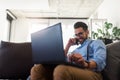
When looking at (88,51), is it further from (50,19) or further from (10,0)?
(50,19)

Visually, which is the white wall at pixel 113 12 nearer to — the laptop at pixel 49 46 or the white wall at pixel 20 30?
the laptop at pixel 49 46

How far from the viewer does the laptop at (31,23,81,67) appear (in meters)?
1.45

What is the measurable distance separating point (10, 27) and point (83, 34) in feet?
23.8

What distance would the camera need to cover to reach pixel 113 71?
175cm

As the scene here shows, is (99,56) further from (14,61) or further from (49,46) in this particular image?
(14,61)

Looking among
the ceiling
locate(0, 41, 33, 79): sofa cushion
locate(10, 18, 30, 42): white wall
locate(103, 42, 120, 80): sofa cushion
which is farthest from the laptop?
locate(10, 18, 30, 42): white wall

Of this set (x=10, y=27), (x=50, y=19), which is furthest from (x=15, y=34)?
(x=50, y=19)

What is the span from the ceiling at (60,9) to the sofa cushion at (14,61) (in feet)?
13.8

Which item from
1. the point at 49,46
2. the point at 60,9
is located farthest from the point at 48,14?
the point at 49,46

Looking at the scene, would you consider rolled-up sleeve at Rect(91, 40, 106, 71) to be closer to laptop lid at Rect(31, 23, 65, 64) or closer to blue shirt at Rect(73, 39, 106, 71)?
blue shirt at Rect(73, 39, 106, 71)

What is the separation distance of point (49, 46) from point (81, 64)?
314mm

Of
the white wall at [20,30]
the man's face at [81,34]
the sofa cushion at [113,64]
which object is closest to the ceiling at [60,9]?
the white wall at [20,30]

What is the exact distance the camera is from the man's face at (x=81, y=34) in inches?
83.0

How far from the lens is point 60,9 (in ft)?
25.0
